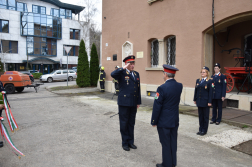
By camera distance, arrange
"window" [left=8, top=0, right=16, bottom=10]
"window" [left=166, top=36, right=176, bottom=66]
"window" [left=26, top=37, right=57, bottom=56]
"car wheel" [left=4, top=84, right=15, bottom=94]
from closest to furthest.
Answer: "window" [left=166, top=36, right=176, bottom=66], "car wheel" [left=4, top=84, right=15, bottom=94], "window" [left=8, top=0, right=16, bottom=10], "window" [left=26, top=37, right=57, bottom=56]

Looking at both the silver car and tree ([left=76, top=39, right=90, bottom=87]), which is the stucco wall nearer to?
tree ([left=76, top=39, right=90, bottom=87])

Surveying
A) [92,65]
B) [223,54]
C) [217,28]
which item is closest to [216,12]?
[217,28]

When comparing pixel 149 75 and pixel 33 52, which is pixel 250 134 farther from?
pixel 33 52

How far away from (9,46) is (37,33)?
5203 millimetres

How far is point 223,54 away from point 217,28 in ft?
7.29

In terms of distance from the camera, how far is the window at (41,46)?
38406 mm

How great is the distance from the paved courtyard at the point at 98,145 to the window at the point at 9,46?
112 ft

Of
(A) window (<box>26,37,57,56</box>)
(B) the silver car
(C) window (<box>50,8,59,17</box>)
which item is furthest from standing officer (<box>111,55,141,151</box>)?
(C) window (<box>50,8,59,17</box>)

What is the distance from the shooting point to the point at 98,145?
4.68 metres

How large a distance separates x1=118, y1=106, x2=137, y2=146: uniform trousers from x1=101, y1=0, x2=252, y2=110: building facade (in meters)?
5.31

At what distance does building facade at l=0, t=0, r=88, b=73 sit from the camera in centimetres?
3644

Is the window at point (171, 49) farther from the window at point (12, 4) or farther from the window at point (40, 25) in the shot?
the window at point (12, 4)

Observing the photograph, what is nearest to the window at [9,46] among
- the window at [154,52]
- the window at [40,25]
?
the window at [40,25]

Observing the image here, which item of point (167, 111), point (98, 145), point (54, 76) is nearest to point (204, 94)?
point (167, 111)
